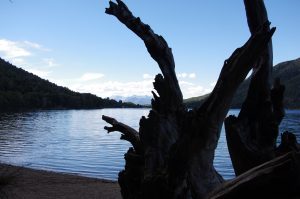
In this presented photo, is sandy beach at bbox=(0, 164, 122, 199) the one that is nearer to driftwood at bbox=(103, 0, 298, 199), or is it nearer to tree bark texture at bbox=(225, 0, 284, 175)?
driftwood at bbox=(103, 0, 298, 199)

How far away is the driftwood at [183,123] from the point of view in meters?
7.24

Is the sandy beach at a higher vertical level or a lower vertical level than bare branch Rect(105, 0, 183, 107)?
lower

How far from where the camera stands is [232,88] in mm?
7453

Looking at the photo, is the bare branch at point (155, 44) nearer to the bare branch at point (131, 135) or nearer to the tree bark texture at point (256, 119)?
the tree bark texture at point (256, 119)

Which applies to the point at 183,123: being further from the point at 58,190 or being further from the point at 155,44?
the point at 58,190

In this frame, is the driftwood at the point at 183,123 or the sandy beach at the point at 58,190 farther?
the sandy beach at the point at 58,190

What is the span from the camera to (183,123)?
23.9 feet

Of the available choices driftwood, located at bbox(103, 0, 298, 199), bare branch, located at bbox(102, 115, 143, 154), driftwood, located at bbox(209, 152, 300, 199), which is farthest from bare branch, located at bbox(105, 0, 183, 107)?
driftwood, located at bbox(209, 152, 300, 199)

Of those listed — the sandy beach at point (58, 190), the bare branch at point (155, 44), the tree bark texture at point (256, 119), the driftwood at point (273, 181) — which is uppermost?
the bare branch at point (155, 44)

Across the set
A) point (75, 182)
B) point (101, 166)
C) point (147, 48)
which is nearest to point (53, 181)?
point (75, 182)

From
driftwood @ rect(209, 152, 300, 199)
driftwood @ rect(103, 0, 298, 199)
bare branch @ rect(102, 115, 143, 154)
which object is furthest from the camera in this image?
bare branch @ rect(102, 115, 143, 154)

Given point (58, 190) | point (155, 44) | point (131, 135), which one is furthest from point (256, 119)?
point (58, 190)

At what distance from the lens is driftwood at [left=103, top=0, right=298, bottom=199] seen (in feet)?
23.8

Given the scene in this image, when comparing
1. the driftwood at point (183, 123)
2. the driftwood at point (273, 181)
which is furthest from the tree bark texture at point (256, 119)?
the driftwood at point (273, 181)
